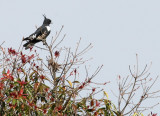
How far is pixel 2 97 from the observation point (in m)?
4.62

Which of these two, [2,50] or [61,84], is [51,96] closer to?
[61,84]

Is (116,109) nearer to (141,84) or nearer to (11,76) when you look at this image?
(141,84)

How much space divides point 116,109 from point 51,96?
3.32 feet

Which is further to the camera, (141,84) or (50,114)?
(141,84)

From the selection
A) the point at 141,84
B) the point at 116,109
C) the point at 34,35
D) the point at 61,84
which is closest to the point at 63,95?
the point at 61,84

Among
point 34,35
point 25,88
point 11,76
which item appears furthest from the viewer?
point 34,35

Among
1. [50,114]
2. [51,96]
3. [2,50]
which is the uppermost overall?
[2,50]

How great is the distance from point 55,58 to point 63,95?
576 millimetres

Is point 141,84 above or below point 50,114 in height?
above

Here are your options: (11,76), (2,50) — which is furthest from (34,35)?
(11,76)

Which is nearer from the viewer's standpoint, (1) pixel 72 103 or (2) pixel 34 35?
(1) pixel 72 103

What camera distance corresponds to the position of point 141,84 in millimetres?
5113

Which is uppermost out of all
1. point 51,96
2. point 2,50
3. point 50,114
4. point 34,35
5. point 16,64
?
point 34,35

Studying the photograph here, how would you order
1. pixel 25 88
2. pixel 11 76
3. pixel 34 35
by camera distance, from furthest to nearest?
pixel 34 35, pixel 25 88, pixel 11 76
